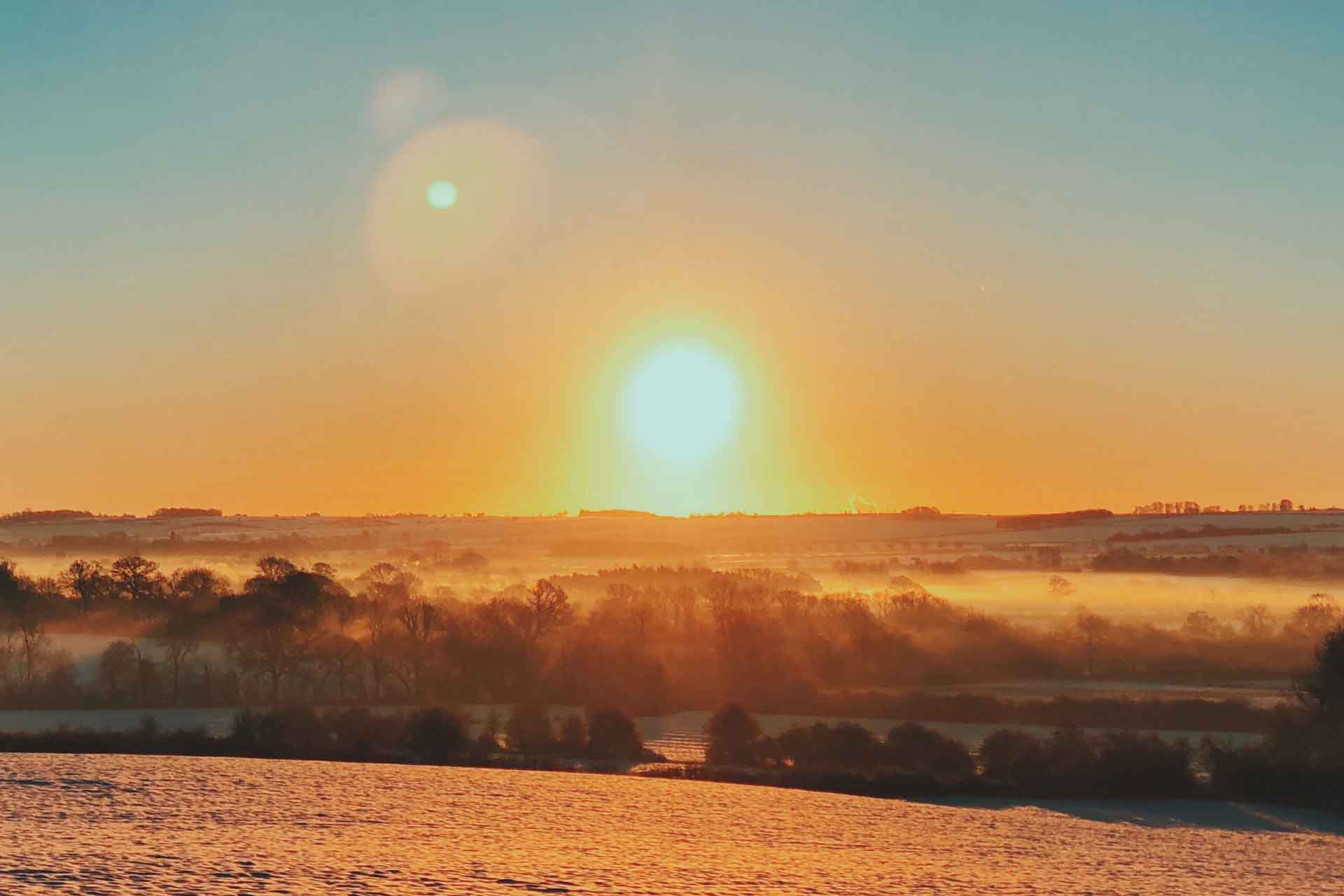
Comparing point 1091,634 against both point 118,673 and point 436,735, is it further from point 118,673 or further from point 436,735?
point 118,673

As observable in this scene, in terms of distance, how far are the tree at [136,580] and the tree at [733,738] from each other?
58.7 metres

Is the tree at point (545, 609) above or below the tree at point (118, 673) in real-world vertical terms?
above

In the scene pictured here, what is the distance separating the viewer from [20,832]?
31.3 meters

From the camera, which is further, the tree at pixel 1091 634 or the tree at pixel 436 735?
the tree at pixel 1091 634

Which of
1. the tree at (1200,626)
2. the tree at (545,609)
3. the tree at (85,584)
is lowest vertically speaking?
the tree at (1200,626)

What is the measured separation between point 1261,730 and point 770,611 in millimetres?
41885

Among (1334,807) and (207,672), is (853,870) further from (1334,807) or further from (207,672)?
(207,672)

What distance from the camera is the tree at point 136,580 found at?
103375mm

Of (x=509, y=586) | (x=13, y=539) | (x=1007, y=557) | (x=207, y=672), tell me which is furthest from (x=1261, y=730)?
(x=13, y=539)

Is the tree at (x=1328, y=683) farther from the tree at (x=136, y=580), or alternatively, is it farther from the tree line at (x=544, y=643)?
the tree at (x=136, y=580)

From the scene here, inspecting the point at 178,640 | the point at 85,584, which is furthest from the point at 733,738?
the point at 85,584

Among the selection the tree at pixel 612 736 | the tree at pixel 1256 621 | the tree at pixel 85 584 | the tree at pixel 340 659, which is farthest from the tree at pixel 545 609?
the tree at pixel 1256 621

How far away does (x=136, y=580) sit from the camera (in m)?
105

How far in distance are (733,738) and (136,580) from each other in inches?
2509
